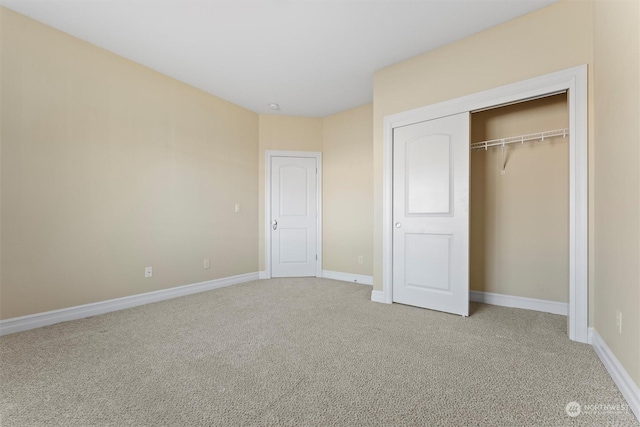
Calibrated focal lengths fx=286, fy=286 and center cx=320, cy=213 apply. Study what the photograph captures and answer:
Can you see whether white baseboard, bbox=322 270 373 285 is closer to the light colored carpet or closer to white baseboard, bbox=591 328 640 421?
the light colored carpet

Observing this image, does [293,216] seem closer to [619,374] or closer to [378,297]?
[378,297]

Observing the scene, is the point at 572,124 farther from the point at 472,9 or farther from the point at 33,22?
the point at 33,22

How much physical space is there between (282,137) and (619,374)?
4.64m

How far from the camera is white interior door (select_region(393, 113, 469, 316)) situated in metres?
2.83

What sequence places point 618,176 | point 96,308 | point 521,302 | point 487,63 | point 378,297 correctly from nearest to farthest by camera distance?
point 618,176 → point 487,63 → point 96,308 → point 521,302 → point 378,297

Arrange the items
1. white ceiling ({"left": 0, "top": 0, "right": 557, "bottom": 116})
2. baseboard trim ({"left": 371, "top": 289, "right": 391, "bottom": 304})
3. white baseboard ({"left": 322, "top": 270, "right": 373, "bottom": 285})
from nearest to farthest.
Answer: white ceiling ({"left": 0, "top": 0, "right": 557, "bottom": 116}) < baseboard trim ({"left": 371, "top": 289, "right": 391, "bottom": 304}) < white baseboard ({"left": 322, "top": 270, "right": 373, "bottom": 285})

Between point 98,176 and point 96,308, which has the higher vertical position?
point 98,176

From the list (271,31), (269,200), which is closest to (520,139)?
(271,31)

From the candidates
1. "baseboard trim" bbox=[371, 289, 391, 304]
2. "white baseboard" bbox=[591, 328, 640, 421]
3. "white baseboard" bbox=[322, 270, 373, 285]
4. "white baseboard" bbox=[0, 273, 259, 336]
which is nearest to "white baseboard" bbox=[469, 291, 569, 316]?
"white baseboard" bbox=[591, 328, 640, 421]

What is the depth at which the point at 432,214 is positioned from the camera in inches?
119

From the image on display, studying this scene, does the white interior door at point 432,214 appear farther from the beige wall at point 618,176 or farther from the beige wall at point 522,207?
the beige wall at point 618,176

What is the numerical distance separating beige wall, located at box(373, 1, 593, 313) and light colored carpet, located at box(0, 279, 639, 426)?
2.60 feet

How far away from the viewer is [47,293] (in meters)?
2.64

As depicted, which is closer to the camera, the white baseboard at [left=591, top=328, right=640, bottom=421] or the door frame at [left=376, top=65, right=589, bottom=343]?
the white baseboard at [left=591, top=328, right=640, bottom=421]
